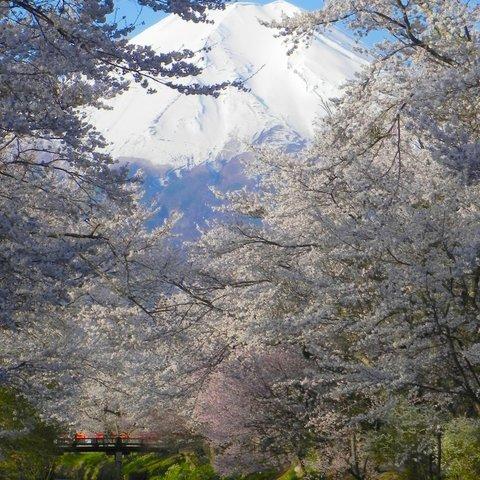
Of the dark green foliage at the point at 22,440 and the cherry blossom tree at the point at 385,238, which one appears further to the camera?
the dark green foliage at the point at 22,440

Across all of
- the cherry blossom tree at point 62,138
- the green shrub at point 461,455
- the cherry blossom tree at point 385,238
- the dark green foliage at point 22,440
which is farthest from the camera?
the dark green foliage at point 22,440

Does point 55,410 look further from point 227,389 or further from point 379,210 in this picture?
point 379,210

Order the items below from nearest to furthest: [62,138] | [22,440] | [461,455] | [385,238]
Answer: [62,138] < [385,238] < [461,455] < [22,440]

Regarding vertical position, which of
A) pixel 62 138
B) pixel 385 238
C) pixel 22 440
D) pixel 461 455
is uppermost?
pixel 62 138

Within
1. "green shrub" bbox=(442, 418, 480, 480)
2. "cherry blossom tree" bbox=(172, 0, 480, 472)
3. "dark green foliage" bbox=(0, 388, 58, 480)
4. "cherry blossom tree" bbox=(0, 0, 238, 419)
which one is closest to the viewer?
"cherry blossom tree" bbox=(0, 0, 238, 419)

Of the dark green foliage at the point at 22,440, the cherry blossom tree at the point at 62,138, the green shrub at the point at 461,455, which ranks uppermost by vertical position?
the cherry blossom tree at the point at 62,138

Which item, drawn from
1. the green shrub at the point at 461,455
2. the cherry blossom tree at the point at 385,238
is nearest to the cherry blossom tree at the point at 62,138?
the cherry blossom tree at the point at 385,238

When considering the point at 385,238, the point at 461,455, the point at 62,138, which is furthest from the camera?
the point at 461,455

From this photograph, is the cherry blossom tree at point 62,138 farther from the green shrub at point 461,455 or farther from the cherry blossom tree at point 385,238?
the green shrub at point 461,455

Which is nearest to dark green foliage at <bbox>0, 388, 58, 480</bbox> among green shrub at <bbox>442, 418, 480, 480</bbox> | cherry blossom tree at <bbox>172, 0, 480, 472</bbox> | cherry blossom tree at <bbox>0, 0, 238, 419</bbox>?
cherry blossom tree at <bbox>0, 0, 238, 419</bbox>

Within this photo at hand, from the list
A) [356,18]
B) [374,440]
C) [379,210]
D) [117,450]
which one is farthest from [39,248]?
[117,450]

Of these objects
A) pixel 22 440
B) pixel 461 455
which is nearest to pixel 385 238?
pixel 461 455

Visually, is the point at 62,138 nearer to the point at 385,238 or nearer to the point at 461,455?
the point at 385,238

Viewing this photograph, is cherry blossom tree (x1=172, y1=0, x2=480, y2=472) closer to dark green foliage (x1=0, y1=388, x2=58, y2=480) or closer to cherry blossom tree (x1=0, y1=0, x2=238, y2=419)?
cherry blossom tree (x1=0, y1=0, x2=238, y2=419)
